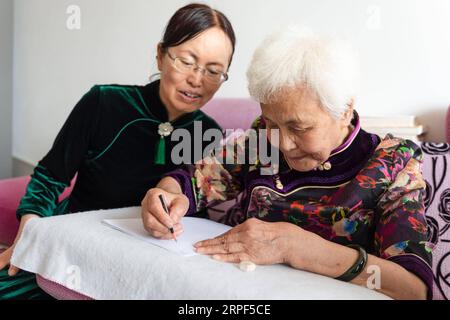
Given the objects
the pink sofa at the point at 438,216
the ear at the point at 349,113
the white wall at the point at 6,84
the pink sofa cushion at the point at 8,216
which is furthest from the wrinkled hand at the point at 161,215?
the white wall at the point at 6,84

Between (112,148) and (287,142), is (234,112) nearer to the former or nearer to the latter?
(112,148)

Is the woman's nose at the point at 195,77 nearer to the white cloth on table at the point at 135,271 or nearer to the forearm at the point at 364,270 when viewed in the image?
the white cloth on table at the point at 135,271

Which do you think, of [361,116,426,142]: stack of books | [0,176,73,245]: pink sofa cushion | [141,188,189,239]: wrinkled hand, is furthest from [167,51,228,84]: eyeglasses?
[0,176,73,245]: pink sofa cushion

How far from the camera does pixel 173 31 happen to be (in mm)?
1490

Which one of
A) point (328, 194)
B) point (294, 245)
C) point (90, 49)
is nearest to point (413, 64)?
point (328, 194)

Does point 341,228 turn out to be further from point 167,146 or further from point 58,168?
point 58,168

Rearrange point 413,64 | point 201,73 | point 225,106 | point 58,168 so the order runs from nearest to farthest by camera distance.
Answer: point 201,73 → point 58,168 → point 413,64 → point 225,106

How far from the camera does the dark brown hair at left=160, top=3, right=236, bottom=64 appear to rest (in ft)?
4.75

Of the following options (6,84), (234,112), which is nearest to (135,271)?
(234,112)

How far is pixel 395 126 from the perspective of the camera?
5.44ft

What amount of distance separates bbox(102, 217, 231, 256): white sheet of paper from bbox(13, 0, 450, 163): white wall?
565mm

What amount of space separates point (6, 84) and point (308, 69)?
3592 mm
